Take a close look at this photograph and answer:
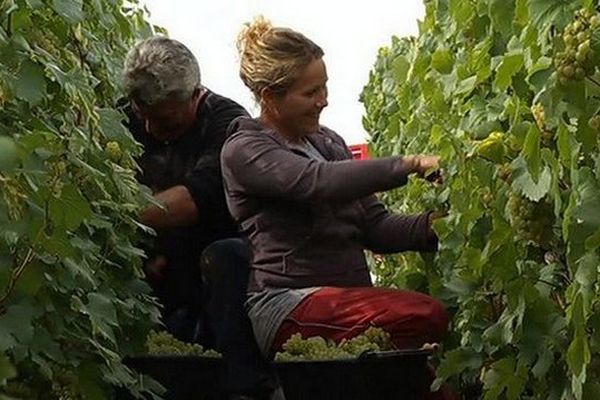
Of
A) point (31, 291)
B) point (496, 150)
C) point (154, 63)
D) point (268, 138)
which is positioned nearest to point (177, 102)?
point (154, 63)

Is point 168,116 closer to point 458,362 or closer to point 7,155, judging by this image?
point 458,362

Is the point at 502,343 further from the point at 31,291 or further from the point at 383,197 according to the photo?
the point at 383,197

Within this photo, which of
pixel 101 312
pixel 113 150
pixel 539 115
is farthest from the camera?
pixel 113 150

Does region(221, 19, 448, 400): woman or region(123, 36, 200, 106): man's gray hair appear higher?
region(123, 36, 200, 106): man's gray hair

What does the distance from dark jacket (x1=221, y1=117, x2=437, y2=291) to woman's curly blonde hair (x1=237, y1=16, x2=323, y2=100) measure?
0.11 metres

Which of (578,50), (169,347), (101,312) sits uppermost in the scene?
(578,50)

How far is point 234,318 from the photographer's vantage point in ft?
11.4

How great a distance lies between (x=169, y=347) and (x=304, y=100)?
2.37 ft

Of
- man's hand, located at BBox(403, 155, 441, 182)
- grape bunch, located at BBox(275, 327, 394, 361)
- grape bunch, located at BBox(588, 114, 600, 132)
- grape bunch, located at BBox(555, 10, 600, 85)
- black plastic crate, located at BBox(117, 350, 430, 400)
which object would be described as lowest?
black plastic crate, located at BBox(117, 350, 430, 400)

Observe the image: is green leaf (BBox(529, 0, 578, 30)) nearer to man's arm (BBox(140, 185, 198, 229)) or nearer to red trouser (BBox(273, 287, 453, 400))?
red trouser (BBox(273, 287, 453, 400))

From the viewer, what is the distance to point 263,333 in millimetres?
3293

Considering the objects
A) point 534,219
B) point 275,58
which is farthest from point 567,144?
point 275,58

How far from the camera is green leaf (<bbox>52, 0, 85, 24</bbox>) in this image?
2.51 meters

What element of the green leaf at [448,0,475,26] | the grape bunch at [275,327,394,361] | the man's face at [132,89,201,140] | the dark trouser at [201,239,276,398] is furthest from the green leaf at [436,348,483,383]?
the man's face at [132,89,201,140]
